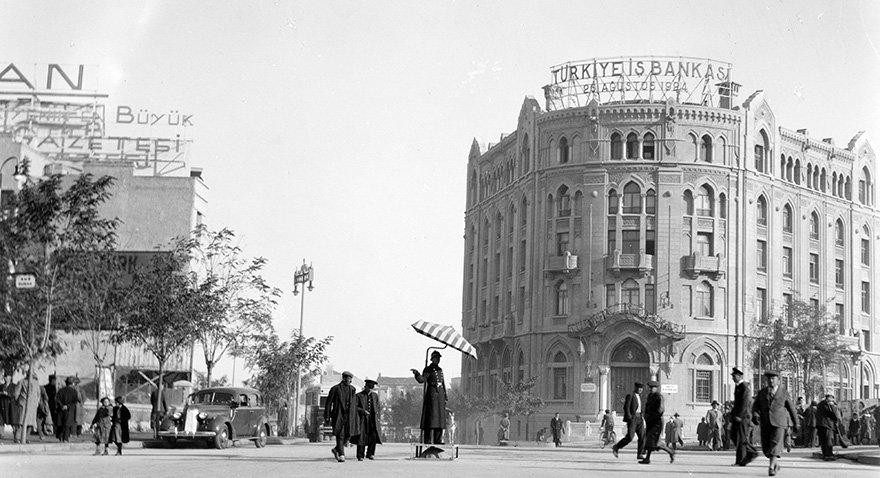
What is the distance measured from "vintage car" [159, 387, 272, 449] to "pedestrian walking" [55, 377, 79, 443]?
85.2 inches

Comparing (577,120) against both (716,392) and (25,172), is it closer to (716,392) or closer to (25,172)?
(716,392)

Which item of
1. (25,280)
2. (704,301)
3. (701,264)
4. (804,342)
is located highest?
(701,264)

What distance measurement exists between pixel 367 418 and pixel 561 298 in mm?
53978

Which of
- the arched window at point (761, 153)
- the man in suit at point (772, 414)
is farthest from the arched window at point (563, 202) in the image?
the man in suit at point (772, 414)

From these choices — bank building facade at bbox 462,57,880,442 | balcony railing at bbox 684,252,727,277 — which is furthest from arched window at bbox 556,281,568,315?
balcony railing at bbox 684,252,727,277

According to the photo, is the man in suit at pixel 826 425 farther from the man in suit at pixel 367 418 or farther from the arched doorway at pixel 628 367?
the arched doorway at pixel 628 367

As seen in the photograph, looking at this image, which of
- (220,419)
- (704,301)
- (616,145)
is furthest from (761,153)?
(220,419)

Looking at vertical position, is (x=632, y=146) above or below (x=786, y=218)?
above

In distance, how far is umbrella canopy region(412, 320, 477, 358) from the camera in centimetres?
2283

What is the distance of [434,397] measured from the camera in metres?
22.0

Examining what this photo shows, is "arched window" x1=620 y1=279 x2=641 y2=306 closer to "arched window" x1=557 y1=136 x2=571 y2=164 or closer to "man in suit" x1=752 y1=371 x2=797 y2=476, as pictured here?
"arched window" x1=557 y1=136 x2=571 y2=164

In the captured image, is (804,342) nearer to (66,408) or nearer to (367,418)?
(66,408)

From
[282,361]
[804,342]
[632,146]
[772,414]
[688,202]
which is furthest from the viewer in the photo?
[632,146]

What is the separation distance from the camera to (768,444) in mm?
19094
